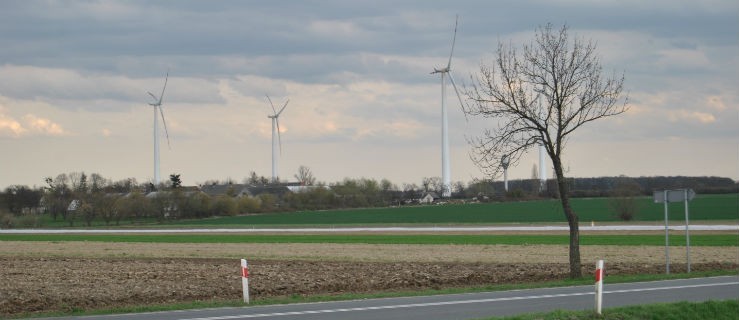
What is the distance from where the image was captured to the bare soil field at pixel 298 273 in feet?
81.0

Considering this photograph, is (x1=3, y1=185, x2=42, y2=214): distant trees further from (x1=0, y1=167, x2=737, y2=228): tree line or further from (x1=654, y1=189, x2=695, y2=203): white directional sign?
(x1=654, y1=189, x2=695, y2=203): white directional sign

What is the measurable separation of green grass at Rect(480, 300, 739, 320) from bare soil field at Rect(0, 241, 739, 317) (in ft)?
26.5

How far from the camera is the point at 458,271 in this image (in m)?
31.6

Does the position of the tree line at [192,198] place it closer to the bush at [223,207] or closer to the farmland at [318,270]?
the bush at [223,207]

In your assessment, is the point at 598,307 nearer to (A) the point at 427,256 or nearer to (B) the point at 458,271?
(B) the point at 458,271

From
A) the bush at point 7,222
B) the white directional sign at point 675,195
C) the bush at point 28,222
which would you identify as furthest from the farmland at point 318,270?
the bush at point 28,222

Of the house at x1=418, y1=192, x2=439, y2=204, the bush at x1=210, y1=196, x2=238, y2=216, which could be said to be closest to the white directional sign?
the bush at x1=210, y1=196, x2=238, y2=216

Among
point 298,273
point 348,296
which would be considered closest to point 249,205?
point 298,273

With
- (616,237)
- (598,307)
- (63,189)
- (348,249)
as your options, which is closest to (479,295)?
(598,307)

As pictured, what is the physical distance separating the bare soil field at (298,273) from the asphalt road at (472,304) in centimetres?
322

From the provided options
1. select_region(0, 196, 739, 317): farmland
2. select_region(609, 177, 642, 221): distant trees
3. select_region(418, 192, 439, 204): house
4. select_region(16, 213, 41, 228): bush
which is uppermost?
select_region(418, 192, 439, 204): house

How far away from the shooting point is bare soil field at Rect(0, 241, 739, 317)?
24703mm

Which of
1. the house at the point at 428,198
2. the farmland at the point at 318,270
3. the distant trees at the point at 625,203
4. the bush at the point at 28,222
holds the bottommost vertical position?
the farmland at the point at 318,270

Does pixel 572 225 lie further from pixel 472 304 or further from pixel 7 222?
pixel 7 222
